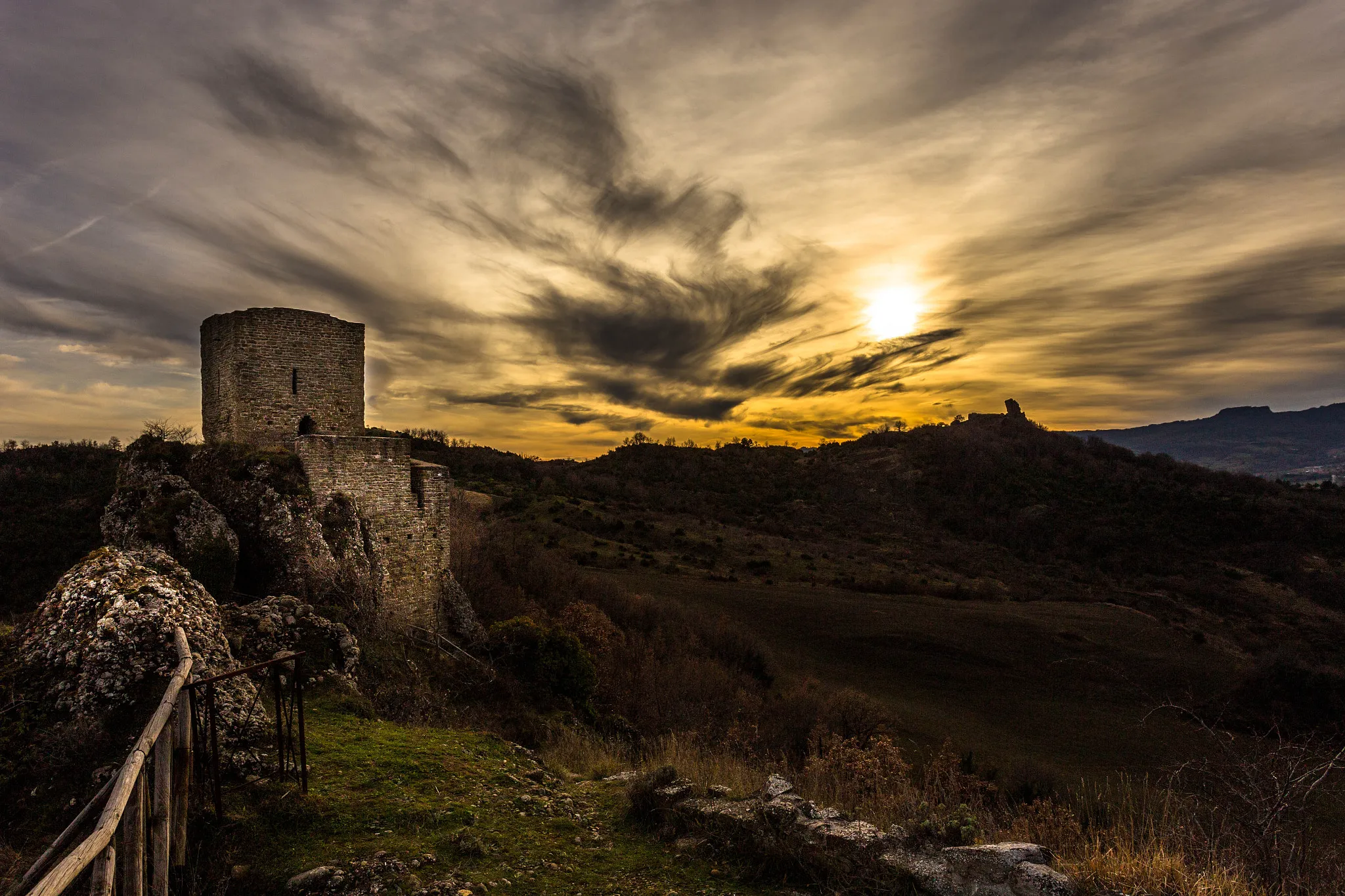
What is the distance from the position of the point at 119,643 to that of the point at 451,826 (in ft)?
13.2

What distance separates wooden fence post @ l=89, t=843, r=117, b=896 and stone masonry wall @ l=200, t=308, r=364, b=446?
43.2 feet

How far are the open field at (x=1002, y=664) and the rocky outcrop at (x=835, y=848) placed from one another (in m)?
17.0

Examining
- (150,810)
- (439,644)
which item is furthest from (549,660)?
(150,810)

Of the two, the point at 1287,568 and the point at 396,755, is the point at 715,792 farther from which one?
the point at 1287,568

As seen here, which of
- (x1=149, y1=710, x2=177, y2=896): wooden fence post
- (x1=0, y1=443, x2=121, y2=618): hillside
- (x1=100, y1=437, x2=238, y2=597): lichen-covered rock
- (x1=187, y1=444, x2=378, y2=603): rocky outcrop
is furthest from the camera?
(x1=0, y1=443, x2=121, y2=618): hillside

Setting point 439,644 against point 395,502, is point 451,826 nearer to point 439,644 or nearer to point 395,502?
point 439,644

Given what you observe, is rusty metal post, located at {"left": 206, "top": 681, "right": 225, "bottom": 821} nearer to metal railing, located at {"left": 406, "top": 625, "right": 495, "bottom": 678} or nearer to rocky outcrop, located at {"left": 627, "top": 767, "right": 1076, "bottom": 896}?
rocky outcrop, located at {"left": 627, "top": 767, "right": 1076, "bottom": 896}

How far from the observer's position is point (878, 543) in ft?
203

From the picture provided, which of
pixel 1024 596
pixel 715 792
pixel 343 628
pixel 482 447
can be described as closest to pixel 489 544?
pixel 343 628

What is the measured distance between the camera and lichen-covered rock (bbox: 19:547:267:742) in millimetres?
6105

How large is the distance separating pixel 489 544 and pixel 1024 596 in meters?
39.0

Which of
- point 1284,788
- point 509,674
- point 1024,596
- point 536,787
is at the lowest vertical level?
point 1024,596

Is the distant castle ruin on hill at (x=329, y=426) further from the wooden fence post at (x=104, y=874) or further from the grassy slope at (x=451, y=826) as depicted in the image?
the wooden fence post at (x=104, y=874)

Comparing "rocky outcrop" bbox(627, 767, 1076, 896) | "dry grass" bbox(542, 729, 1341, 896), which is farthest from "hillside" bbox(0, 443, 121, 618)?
"rocky outcrop" bbox(627, 767, 1076, 896)
